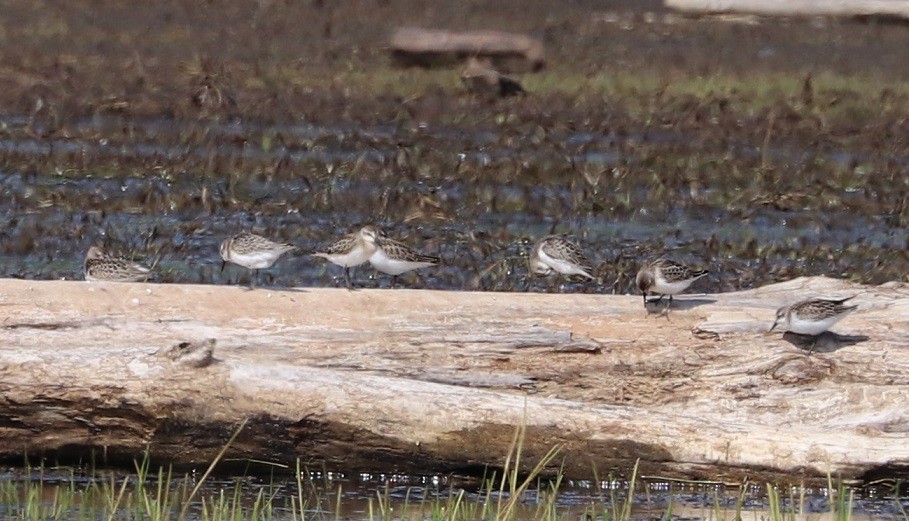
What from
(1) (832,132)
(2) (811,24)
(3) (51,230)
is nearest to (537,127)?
(1) (832,132)

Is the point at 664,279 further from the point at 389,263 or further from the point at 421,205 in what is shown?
the point at 421,205

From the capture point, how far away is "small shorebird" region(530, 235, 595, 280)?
12.2 m

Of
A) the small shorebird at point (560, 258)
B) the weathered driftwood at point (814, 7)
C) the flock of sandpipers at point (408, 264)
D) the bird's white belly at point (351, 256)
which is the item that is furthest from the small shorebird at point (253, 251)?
the weathered driftwood at point (814, 7)

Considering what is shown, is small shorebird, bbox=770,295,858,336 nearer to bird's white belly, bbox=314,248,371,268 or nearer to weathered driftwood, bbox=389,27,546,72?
bird's white belly, bbox=314,248,371,268

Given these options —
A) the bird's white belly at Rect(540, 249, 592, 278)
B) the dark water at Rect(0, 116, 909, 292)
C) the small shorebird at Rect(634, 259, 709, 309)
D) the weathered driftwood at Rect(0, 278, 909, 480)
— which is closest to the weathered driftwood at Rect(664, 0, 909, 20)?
the dark water at Rect(0, 116, 909, 292)

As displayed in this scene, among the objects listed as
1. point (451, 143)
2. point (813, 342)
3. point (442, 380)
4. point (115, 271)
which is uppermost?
point (451, 143)

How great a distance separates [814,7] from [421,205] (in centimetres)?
1308

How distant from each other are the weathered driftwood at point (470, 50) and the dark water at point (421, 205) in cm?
419

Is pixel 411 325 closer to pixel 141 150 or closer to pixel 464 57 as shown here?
pixel 141 150

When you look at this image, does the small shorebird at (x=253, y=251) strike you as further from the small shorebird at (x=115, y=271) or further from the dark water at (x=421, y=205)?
the dark water at (x=421, y=205)

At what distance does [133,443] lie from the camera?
8.88 m

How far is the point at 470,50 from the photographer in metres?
24.7

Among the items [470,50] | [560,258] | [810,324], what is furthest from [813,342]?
[470,50]

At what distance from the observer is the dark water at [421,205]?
569 inches
